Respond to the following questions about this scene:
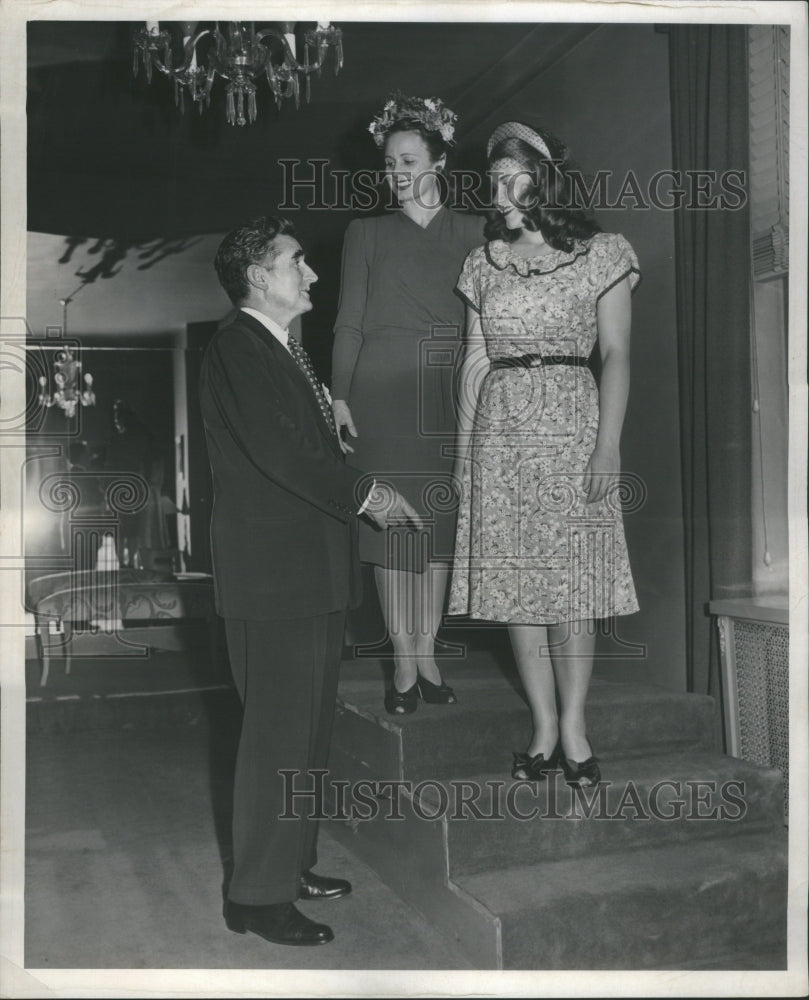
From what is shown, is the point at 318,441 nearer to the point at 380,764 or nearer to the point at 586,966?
the point at 380,764

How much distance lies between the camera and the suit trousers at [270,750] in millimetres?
2416

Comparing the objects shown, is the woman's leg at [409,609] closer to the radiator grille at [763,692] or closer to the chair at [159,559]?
the radiator grille at [763,692]

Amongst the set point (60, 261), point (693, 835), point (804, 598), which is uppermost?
point (60, 261)

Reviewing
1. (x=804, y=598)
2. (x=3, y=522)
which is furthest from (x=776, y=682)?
(x=3, y=522)

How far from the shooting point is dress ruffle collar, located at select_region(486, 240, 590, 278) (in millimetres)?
2629

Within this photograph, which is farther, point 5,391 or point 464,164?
point 464,164

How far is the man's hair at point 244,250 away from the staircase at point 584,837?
1.23 metres

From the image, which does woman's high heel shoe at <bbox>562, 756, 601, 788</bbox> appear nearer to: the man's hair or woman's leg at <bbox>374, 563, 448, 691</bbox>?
woman's leg at <bbox>374, 563, 448, 691</bbox>

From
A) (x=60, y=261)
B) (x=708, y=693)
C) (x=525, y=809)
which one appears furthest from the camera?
(x=60, y=261)

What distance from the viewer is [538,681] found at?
2637 mm

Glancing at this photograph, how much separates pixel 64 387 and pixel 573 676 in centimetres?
168

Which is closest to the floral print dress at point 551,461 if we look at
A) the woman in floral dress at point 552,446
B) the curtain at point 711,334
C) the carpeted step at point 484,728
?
the woman in floral dress at point 552,446

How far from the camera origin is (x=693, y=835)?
8.63ft

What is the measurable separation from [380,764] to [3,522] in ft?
3.93
